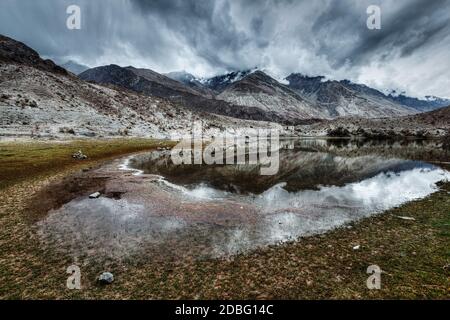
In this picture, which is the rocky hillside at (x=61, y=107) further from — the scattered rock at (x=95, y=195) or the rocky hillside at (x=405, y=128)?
the rocky hillside at (x=405, y=128)

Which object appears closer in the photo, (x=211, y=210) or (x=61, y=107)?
(x=211, y=210)

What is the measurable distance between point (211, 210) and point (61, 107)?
104219 mm

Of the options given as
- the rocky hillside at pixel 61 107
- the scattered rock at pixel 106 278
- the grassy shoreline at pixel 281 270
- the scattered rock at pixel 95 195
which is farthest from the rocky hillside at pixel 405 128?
the scattered rock at pixel 106 278

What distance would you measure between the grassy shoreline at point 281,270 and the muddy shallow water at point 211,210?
1088 mm

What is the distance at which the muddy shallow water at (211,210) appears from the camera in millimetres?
13898

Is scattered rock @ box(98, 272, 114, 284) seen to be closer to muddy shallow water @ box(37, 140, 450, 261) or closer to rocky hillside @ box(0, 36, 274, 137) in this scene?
muddy shallow water @ box(37, 140, 450, 261)

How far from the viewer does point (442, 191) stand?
24344 mm

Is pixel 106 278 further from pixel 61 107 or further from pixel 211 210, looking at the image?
pixel 61 107

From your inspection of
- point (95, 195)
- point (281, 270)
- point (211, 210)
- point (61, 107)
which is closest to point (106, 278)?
point (281, 270)

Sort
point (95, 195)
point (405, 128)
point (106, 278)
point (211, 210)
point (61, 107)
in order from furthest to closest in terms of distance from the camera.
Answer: point (405, 128) → point (61, 107) → point (95, 195) → point (211, 210) → point (106, 278)

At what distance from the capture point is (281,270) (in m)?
11.0

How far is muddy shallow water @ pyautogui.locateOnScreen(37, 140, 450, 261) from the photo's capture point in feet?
45.6

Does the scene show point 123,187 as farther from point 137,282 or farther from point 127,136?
point 127,136
